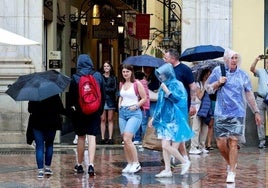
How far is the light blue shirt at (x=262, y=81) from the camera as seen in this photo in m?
15.0

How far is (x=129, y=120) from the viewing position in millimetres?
11430

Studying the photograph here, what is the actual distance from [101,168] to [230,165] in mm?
2639

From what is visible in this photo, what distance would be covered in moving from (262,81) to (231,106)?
4.78 metres

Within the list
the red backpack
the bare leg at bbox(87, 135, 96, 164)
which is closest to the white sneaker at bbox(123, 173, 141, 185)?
the bare leg at bbox(87, 135, 96, 164)

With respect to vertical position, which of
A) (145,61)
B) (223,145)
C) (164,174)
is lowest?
(164,174)

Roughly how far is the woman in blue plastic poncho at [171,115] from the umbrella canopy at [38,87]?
1.44 meters

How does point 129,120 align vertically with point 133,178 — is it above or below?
above

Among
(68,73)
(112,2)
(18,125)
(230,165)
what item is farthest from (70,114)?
(112,2)

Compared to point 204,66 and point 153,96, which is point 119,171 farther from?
point 204,66

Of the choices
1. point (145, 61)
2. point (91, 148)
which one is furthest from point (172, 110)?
point (145, 61)

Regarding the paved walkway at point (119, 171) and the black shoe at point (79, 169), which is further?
the black shoe at point (79, 169)

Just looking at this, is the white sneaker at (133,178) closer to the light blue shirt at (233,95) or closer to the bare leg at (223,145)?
the bare leg at (223,145)

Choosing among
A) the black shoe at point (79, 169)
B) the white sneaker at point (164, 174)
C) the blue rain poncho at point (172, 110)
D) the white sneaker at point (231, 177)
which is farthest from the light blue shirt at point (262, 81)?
the black shoe at point (79, 169)

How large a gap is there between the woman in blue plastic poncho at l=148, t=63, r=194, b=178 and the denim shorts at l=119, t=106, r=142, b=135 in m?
0.54
